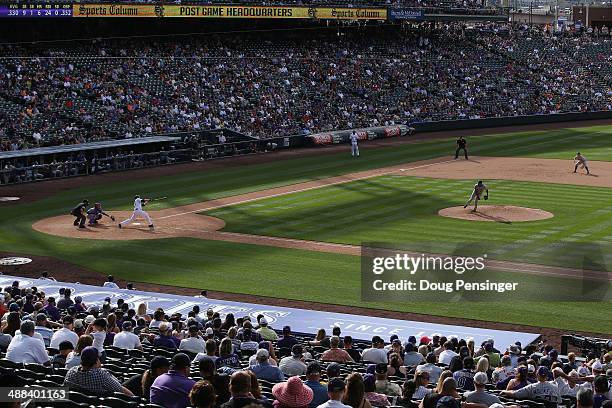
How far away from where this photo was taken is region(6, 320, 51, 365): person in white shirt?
43.6 ft

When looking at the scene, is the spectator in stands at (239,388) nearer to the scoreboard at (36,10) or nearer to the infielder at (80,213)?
the infielder at (80,213)

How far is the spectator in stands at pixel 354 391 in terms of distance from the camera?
32.8ft

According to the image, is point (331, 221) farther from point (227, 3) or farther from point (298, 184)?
point (227, 3)

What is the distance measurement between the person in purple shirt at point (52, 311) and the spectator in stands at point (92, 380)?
8.57 metres

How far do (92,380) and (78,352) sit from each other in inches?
83.9

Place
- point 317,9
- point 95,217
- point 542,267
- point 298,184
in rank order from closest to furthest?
point 542,267
point 95,217
point 298,184
point 317,9

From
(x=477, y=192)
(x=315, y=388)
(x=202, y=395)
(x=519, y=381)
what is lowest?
(x=477, y=192)

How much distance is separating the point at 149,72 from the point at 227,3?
9301mm

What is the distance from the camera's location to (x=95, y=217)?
37.2 m

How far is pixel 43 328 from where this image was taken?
1669 cm

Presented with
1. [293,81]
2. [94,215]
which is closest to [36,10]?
[293,81]

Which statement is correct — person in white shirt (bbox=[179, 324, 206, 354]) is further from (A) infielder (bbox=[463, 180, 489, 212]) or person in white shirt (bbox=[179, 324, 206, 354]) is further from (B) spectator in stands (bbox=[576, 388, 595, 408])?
(A) infielder (bbox=[463, 180, 489, 212])

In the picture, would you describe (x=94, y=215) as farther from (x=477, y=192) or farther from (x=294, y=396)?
(x=294, y=396)

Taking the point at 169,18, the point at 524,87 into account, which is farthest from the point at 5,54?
the point at 524,87
